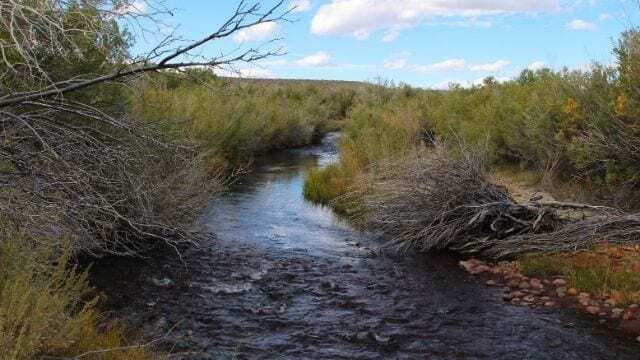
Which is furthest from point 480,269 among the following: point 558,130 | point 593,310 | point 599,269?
point 558,130

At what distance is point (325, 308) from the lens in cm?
812

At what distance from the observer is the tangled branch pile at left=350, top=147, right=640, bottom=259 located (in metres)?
10.7

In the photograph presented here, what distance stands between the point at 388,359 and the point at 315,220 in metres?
7.61

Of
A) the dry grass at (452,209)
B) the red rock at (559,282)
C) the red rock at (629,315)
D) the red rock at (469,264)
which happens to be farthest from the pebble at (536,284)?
the dry grass at (452,209)

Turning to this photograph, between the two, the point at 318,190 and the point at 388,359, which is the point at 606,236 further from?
the point at 318,190

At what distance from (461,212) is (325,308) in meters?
3.87

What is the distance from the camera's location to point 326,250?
36.9ft

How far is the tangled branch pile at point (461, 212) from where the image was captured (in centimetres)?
1067

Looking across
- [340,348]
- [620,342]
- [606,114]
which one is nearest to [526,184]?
[606,114]

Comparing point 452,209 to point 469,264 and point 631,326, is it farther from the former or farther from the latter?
point 631,326

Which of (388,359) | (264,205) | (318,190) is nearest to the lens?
(388,359)

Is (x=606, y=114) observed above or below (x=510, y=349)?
above

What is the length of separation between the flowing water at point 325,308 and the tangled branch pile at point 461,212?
1.87ft

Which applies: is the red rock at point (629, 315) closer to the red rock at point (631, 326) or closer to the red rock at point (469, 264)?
the red rock at point (631, 326)
